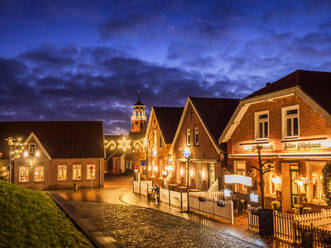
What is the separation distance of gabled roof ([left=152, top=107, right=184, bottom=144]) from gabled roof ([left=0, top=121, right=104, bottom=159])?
9023mm

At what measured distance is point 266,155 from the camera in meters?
19.8

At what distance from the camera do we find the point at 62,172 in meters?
41.3

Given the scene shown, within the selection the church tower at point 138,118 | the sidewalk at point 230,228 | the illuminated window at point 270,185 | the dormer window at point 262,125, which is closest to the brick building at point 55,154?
the sidewalk at point 230,228

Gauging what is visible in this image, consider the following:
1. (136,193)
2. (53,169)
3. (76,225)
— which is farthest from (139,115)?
(76,225)

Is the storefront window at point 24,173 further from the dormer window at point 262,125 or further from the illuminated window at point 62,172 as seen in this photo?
the dormer window at point 262,125

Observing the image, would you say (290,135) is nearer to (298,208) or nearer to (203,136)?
(298,208)

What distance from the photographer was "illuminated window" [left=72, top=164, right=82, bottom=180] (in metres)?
41.6

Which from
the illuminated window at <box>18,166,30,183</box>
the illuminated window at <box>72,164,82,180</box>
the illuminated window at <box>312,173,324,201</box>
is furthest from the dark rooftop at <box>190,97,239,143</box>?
the illuminated window at <box>18,166,30,183</box>

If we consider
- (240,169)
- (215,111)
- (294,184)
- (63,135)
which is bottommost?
(294,184)

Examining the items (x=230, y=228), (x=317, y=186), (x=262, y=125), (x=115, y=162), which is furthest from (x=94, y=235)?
(x=115, y=162)

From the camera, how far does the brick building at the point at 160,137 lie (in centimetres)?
3707

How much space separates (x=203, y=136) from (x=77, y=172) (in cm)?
2044

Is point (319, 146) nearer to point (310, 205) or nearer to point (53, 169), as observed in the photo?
point (310, 205)

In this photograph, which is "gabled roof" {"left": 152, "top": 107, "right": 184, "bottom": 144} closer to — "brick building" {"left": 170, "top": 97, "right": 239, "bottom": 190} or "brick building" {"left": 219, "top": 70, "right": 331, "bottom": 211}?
"brick building" {"left": 170, "top": 97, "right": 239, "bottom": 190}
